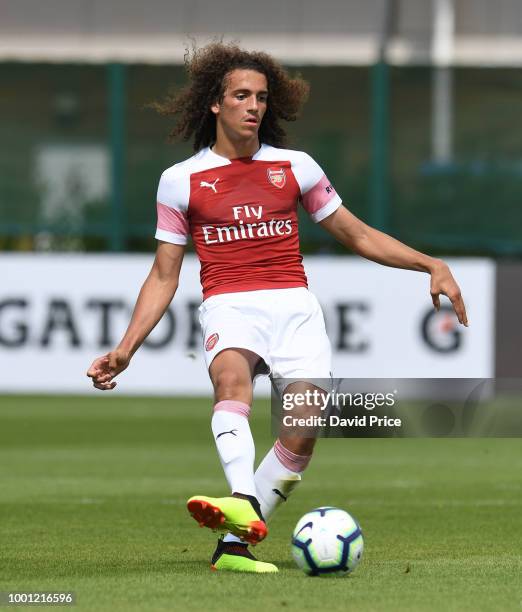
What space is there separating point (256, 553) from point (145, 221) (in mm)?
11876

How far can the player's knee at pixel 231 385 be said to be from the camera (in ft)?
21.8

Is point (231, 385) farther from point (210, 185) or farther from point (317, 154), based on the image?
point (317, 154)

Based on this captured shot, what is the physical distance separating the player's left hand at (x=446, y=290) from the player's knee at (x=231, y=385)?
838 millimetres

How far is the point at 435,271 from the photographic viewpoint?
6.75 metres

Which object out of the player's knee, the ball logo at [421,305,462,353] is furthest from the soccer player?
the ball logo at [421,305,462,353]

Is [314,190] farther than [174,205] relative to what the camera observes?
Yes

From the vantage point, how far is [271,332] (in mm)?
6848

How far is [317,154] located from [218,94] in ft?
39.3

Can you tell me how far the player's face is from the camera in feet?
22.8

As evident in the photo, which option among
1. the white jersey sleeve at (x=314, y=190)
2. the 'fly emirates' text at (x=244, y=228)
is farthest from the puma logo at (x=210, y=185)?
the white jersey sleeve at (x=314, y=190)

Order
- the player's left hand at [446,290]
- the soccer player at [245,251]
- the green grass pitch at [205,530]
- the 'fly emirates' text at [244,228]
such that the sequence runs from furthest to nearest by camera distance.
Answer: the 'fly emirates' text at [244,228] → the soccer player at [245,251] → the player's left hand at [446,290] → the green grass pitch at [205,530]

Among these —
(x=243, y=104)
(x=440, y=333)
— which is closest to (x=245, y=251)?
(x=243, y=104)

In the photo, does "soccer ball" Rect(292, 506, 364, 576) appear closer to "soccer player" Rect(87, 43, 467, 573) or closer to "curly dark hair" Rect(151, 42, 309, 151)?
"soccer player" Rect(87, 43, 467, 573)

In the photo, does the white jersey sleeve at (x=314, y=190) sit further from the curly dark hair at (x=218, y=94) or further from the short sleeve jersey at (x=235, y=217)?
the curly dark hair at (x=218, y=94)
